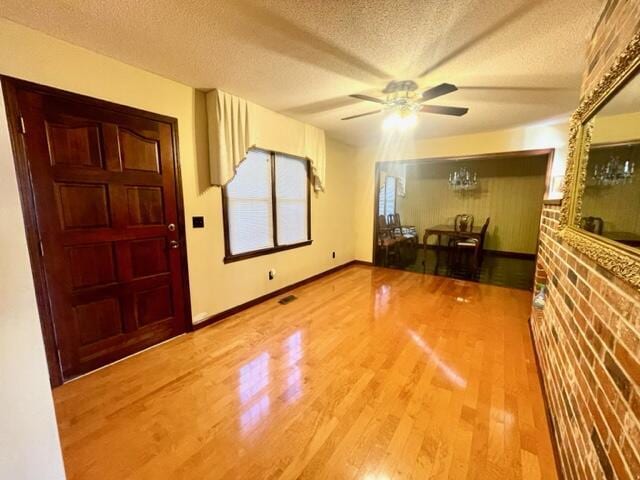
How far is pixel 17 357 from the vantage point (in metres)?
0.82

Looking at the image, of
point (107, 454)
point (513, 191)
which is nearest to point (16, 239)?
point (107, 454)

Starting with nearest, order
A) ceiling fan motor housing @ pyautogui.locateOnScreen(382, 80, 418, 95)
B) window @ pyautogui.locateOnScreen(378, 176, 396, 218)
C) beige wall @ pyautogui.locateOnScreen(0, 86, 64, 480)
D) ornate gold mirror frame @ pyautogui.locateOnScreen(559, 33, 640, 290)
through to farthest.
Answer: beige wall @ pyautogui.locateOnScreen(0, 86, 64, 480) → ornate gold mirror frame @ pyautogui.locateOnScreen(559, 33, 640, 290) → ceiling fan motor housing @ pyautogui.locateOnScreen(382, 80, 418, 95) → window @ pyautogui.locateOnScreen(378, 176, 396, 218)

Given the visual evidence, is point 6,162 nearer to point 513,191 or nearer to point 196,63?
point 196,63

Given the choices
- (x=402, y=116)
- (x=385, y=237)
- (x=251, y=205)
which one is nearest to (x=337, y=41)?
(x=402, y=116)

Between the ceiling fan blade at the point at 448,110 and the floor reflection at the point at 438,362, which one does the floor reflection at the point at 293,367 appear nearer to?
the floor reflection at the point at 438,362

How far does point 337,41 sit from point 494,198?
5.99m

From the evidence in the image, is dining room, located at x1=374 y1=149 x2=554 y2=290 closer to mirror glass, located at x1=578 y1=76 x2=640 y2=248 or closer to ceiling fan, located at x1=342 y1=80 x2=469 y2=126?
ceiling fan, located at x1=342 y1=80 x2=469 y2=126

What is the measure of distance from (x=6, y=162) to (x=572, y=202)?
2467 millimetres

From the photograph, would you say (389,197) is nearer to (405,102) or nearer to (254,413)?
(405,102)

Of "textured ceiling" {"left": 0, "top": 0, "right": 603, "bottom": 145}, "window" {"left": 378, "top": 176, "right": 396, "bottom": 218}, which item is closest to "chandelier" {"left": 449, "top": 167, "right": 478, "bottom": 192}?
"window" {"left": 378, "top": 176, "right": 396, "bottom": 218}

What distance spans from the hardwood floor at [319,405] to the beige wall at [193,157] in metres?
0.48

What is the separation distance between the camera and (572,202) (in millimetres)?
1540

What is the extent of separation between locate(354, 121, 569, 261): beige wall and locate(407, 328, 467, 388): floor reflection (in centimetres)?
180

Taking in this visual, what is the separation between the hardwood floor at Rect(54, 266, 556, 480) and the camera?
1301 mm
